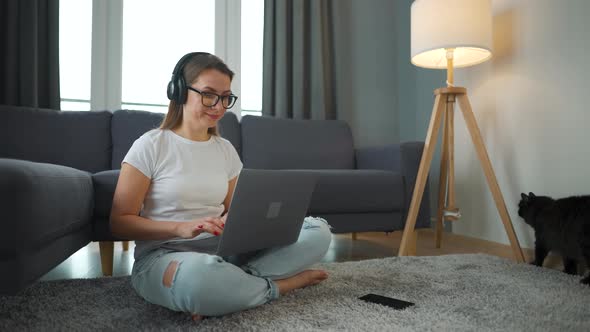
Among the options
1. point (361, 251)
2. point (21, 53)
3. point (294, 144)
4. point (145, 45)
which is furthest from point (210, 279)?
point (145, 45)

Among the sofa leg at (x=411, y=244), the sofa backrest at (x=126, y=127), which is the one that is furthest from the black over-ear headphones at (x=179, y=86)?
the sofa leg at (x=411, y=244)

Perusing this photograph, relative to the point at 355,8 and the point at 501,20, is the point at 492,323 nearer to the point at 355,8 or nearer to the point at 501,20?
the point at 501,20

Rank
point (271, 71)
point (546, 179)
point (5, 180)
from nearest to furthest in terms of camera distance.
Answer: point (5, 180) < point (546, 179) < point (271, 71)

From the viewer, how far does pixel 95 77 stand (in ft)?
9.60

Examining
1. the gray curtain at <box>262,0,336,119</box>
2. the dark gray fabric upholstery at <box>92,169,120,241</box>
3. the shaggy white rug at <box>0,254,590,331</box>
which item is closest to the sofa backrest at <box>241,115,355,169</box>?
the gray curtain at <box>262,0,336,119</box>

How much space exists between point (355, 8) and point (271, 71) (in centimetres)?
91

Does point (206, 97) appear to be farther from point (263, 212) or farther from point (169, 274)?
point (169, 274)

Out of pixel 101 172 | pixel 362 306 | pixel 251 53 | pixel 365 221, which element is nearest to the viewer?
pixel 362 306

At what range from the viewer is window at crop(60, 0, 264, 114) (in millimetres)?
2920

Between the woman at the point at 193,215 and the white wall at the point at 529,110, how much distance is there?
1.29 meters

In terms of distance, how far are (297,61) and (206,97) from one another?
1920 millimetres

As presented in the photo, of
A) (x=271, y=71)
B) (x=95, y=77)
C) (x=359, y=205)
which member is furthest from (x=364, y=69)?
(x=95, y=77)

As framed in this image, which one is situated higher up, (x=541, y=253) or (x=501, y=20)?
(x=501, y=20)

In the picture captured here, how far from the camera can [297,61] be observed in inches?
123
